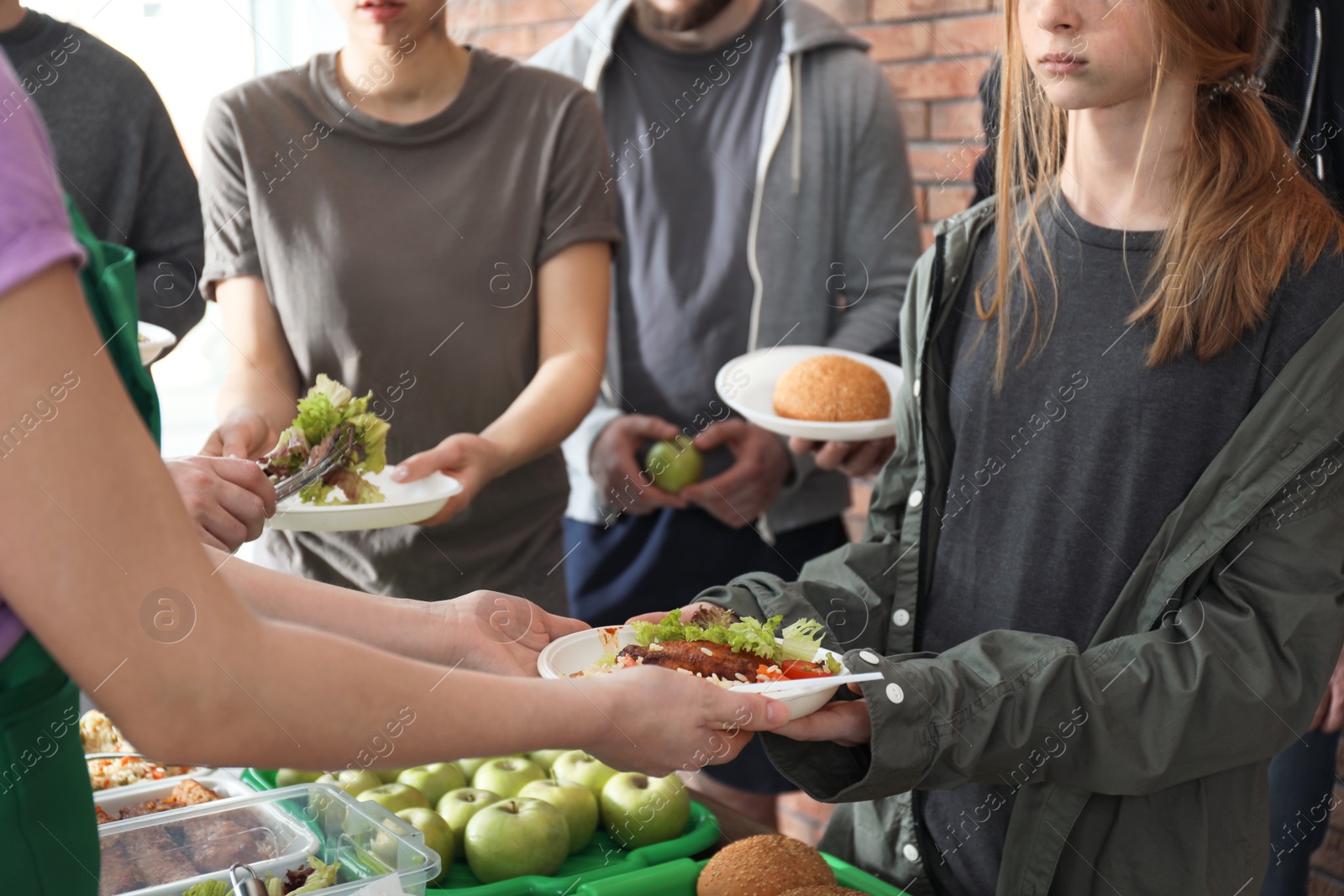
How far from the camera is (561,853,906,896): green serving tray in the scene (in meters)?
1.26

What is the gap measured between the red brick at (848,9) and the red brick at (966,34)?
0.24 metres

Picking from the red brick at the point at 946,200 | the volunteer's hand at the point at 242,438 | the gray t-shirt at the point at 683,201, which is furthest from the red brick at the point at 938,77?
the volunteer's hand at the point at 242,438

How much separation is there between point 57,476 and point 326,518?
111 cm

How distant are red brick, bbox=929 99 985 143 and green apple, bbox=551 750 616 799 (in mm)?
1862

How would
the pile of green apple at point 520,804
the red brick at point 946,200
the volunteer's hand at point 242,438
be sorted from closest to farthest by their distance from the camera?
1. the pile of green apple at point 520,804
2. the volunteer's hand at point 242,438
3. the red brick at point 946,200

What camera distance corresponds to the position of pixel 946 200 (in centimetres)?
286

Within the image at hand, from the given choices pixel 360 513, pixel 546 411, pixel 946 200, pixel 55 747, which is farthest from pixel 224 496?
pixel 946 200

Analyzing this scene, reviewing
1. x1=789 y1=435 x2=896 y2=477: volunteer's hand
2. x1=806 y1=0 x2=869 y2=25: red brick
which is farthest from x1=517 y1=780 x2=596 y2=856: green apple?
x1=806 y1=0 x2=869 y2=25: red brick

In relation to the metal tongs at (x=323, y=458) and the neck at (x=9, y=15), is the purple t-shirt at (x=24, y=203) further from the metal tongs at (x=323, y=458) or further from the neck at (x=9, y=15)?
the neck at (x=9, y=15)

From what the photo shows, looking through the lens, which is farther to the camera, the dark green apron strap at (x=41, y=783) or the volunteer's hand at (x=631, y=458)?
the volunteer's hand at (x=631, y=458)

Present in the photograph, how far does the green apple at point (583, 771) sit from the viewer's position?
147 cm

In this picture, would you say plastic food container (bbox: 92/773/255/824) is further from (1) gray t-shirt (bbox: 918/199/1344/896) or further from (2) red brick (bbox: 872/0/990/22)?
(2) red brick (bbox: 872/0/990/22)

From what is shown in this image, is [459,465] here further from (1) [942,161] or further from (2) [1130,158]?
(1) [942,161]

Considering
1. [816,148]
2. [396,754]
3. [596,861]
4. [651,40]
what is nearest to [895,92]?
[816,148]
